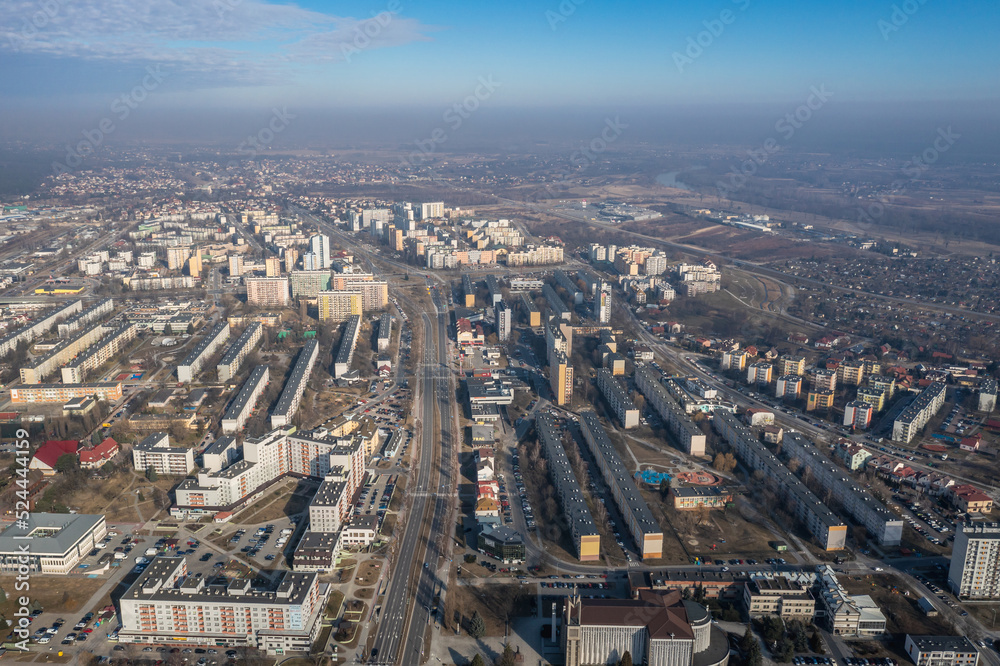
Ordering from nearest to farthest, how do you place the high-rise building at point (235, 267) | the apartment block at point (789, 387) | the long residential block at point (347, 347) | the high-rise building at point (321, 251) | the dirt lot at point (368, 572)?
the dirt lot at point (368, 572)
the apartment block at point (789, 387)
the long residential block at point (347, 347)
the high-rise building at point (235, 267)
the high-rise building at point (321, 251)

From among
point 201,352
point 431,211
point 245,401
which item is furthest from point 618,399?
point 431,211

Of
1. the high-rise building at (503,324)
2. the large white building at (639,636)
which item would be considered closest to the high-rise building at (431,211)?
the high-rise building at (503,324)

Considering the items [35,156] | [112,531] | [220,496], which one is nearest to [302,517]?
[220,496]

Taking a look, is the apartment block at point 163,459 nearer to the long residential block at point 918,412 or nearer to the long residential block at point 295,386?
the long residential block at point 295,386

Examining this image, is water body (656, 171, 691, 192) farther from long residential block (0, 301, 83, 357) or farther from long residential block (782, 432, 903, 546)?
long residential block (782, 432, 903, 546)

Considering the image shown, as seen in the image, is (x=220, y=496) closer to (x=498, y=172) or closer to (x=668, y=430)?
(x=668, y=430)

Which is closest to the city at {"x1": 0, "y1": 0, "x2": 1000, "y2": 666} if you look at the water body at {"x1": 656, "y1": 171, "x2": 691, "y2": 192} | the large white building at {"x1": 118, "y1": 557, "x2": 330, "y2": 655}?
the large white building at {"x1": 118, "y1": 557, "x2": 330, "y2": 655}
